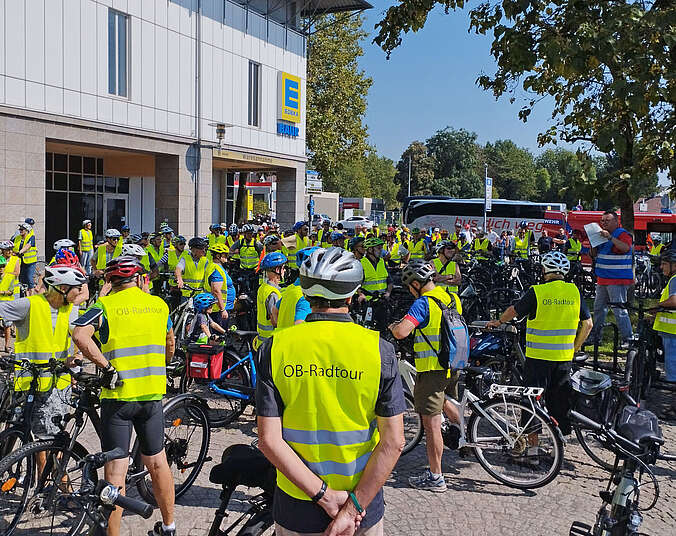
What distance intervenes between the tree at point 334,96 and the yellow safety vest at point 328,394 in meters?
38.4

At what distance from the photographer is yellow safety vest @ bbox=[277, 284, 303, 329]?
577 cm

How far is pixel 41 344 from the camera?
15.7ft

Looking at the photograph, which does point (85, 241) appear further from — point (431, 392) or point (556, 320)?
point (556, 320)

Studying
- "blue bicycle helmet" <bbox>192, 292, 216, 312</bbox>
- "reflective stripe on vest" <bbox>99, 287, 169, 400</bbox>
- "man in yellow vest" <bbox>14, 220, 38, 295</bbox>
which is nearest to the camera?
"reflective stripe on vest" <bbox>99, 287, 169, 400</bbox>

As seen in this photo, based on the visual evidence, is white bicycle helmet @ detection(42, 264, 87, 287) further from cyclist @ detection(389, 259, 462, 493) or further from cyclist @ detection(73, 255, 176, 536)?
cyclist @ detection(389, 259, 462, 493)

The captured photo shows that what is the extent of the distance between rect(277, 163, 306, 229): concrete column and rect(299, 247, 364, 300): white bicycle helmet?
26.3 m

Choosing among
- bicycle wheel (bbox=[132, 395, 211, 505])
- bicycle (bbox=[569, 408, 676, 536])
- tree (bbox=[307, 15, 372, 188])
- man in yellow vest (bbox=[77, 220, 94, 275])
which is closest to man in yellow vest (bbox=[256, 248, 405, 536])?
bicycle (bbox=[569, 408, 676, 536])

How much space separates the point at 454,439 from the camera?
6.00m

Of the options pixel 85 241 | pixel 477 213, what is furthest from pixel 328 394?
pixel 477 213

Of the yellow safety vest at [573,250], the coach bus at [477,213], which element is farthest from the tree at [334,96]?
the yellow safety vest at [573,250]

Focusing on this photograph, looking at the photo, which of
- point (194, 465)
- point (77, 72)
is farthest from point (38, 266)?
point (194, 465)

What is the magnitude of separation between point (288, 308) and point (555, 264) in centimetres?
244

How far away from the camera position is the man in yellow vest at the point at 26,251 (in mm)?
13633

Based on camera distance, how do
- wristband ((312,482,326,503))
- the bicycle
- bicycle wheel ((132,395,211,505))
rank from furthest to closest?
bicycle wheel ((132,395,211,505)), the bicycle, wristband ((312,482,326,503))
